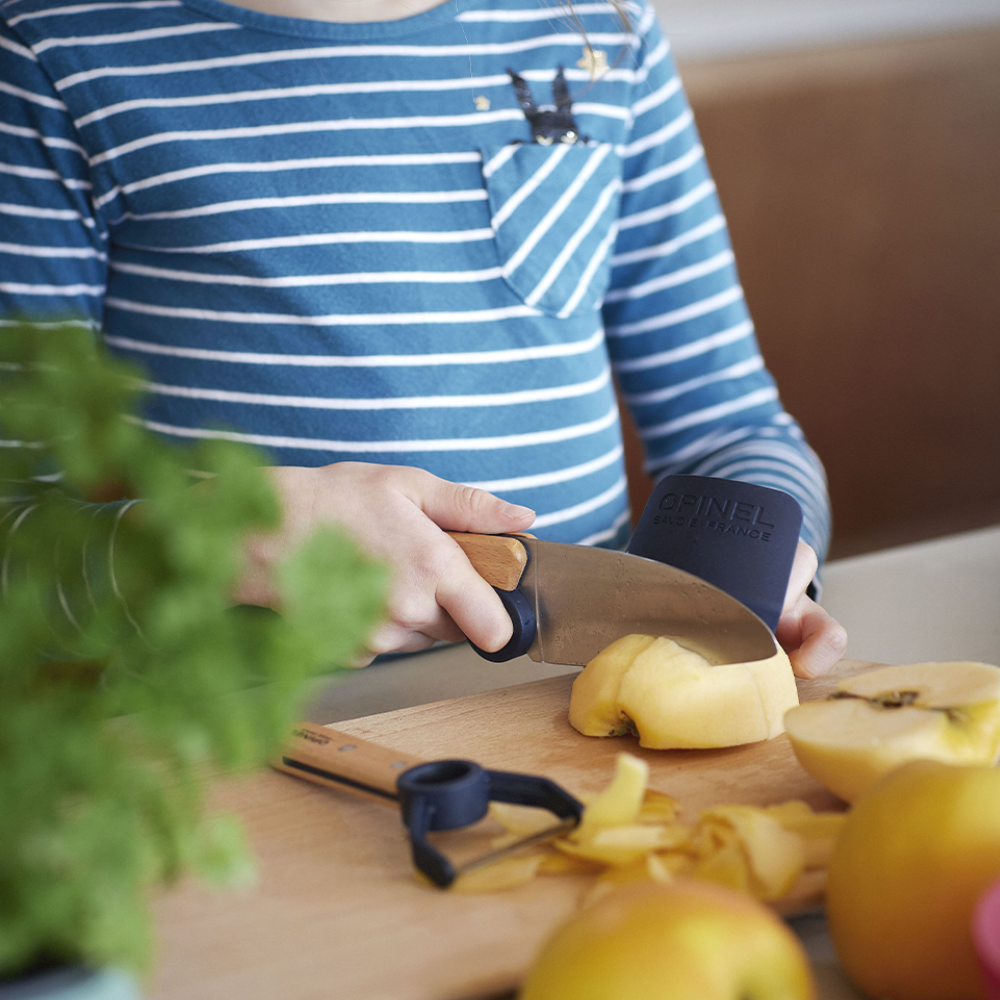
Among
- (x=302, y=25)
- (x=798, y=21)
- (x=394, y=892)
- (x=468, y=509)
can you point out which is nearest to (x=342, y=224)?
(x=302, y=25)

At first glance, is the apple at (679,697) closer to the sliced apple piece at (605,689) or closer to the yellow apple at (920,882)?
the sliced apple piece at (605,689)

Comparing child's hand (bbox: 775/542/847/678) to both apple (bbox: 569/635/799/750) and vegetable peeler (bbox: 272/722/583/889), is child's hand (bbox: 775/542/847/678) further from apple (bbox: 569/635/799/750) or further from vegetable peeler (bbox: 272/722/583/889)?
vegetable peeler (bbox: 272/722/583/889)

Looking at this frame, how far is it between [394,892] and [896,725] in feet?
0.76

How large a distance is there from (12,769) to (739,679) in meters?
0.38

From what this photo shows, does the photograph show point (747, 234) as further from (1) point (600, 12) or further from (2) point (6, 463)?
(2) point (6, 463)

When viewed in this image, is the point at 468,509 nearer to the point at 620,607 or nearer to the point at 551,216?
the point at 620,607

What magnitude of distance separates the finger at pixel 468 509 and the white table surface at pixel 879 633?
134 millimetres

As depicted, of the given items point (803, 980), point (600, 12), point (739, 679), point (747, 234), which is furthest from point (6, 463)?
point (747, 234)

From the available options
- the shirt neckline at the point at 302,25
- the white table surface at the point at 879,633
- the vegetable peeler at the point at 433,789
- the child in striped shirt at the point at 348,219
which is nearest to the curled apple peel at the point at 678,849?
the vegetable peeler at the point at 433,789

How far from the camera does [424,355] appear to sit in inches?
31.4

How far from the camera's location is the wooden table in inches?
14.3

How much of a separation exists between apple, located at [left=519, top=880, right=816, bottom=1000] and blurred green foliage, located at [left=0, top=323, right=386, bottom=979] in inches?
3.7

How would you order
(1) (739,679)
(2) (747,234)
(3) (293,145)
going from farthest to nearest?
1. (2) (747,234)
2. (3) (293,145)
3. (1) (739,679)

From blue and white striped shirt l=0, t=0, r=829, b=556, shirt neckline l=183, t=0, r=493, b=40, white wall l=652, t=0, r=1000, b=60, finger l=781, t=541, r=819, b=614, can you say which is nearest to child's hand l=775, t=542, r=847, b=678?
finger l=781, t=541, r=819, b=614
